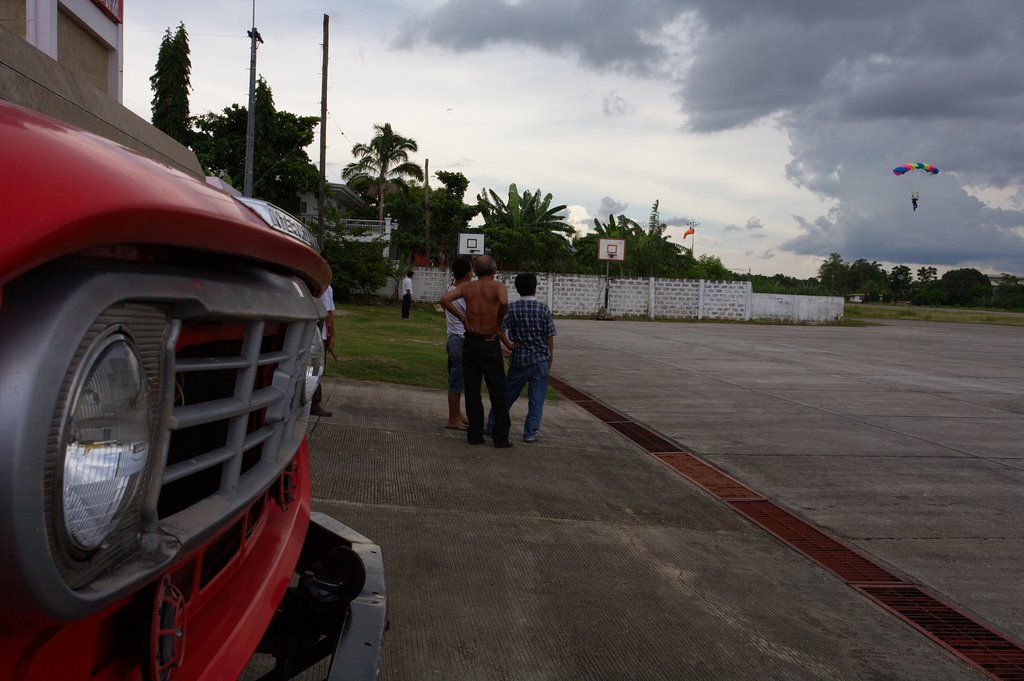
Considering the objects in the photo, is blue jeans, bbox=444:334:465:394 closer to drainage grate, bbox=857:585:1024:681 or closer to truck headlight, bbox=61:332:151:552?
drainage grate, bbox=857:585:1024:681

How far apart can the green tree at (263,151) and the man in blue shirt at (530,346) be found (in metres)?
35.7

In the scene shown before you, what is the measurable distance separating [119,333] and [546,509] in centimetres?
470

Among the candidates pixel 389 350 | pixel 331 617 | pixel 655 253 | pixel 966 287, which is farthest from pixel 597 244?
pixel 966 287

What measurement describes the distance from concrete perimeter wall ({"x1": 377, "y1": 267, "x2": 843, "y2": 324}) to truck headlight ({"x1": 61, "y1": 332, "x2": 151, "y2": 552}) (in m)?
35.8

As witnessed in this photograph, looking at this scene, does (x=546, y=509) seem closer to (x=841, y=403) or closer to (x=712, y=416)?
(x=712, y=416)

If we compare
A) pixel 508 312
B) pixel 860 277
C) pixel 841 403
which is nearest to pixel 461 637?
pixel 508 312

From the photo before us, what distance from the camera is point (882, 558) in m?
5.18

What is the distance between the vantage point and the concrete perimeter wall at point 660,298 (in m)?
38.2

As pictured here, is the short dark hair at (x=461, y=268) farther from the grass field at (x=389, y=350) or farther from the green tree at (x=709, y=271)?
the green tree at (x=709, y=271)

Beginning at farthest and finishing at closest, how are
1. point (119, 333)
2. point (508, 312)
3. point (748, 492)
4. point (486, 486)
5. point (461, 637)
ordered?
point (508, 312) < point (748, 492) < point (486, 486) < point (461, 637) < point (119, 333)

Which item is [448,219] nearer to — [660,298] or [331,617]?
[660,298]

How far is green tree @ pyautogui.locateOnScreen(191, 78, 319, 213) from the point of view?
42.1m

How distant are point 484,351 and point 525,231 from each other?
38.3 metres

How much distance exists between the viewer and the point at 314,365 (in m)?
2.39
